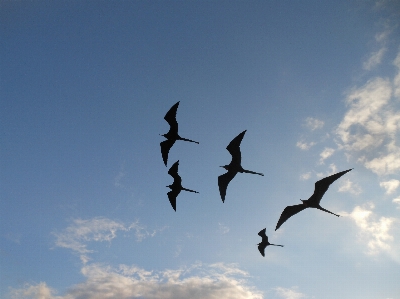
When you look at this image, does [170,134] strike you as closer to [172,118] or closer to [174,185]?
[172,118]

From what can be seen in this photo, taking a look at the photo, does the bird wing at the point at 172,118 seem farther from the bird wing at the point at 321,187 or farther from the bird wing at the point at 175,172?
the bird wing at the point at 321,187

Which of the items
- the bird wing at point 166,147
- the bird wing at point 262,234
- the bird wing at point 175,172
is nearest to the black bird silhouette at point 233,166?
the bird wing at point 175,172

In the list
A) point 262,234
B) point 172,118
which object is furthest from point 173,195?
point 262,234

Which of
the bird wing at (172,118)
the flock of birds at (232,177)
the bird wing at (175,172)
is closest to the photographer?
the flock of birds at (232,177)

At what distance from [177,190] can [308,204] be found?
9.27 m

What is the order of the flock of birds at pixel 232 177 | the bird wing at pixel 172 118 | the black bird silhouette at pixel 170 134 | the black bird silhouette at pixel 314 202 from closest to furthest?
the black bird silhouette at pixel 314 202
the flock of birds at pixel 232 177
the bird wing at pixel 172 118
the black bird silhouette at pixel 170 134

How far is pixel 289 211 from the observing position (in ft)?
54.6

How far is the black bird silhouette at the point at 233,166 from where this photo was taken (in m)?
17.4

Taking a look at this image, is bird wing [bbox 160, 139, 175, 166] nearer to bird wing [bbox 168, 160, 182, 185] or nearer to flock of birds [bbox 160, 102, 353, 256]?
flock of birds [bbox 160, 102, 353, 256]

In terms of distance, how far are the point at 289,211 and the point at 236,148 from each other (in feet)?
16.1

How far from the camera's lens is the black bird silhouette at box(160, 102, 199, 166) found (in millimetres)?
18172

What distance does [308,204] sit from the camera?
16203 millimetres

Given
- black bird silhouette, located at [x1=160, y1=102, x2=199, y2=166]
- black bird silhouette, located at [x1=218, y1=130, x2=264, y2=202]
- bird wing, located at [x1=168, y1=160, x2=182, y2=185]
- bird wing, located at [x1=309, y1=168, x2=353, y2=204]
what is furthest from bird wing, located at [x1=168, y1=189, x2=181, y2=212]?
bird wing, located at [x1=309, y1=168, x2=353, y2=204]

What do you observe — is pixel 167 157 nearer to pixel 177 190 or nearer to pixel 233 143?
pixel 177 190
